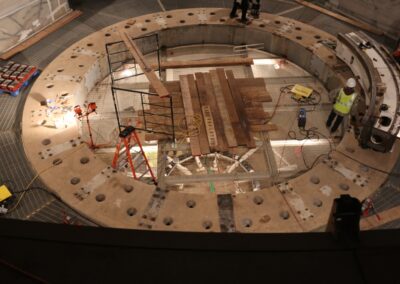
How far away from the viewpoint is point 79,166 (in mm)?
7961

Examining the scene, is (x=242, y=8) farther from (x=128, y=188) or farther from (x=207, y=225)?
(x=207, y=225)

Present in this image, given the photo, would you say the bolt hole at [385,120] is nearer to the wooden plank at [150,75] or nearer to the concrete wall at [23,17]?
the wooden plank at [150,75]

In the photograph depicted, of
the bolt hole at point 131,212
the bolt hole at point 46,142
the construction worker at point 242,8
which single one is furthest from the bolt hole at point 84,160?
the construction worker at point 242,8

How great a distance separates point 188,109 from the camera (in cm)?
972

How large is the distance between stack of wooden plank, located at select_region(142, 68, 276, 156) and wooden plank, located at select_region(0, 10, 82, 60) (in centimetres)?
377

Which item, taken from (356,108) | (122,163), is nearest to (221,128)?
(122,163)

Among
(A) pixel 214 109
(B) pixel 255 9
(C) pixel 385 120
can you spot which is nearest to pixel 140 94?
(A) pixel 214 109

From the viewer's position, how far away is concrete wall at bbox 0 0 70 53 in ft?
33.9

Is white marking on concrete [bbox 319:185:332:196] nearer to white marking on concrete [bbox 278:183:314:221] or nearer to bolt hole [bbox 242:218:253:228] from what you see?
white marking on concrete [bbox 278:183:314:221]

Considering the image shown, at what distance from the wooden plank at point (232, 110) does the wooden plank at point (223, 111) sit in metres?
0.08

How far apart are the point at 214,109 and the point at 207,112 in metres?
0.24

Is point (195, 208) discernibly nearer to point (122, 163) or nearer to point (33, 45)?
point (122, 163)

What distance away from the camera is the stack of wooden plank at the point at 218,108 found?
9070mm

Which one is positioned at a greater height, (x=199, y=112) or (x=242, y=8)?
(x=242, y=8)
